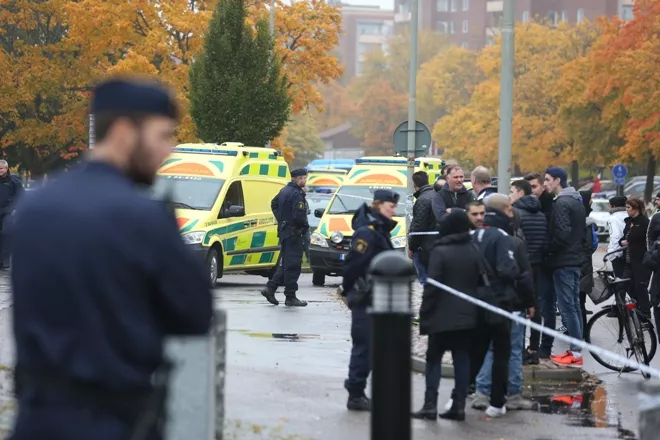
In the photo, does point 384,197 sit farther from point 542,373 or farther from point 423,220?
point 423,220

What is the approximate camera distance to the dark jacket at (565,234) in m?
13.3

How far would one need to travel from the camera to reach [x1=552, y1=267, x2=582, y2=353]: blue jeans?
Result: 13.5 meters

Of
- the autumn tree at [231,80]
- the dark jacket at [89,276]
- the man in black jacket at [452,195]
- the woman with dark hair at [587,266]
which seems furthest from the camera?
the autumn tree at [231,80]

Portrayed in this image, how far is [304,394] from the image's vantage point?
10.9 metres

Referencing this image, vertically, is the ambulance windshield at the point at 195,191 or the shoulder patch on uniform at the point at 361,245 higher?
the shoulder patch on uniform at the point at 361,245

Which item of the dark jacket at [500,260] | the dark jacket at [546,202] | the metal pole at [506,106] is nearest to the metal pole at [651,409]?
the dark jacket at [500,260]

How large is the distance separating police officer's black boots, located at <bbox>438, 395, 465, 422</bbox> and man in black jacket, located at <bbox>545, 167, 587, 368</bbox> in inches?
131

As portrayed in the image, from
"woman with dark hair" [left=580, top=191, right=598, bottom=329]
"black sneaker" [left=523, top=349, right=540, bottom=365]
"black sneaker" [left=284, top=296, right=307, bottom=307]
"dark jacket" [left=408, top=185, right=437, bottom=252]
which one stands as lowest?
"black sneaker" [left=284, top=296, right=307, bottom=307]

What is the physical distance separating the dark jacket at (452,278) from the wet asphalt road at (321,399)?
0.76m

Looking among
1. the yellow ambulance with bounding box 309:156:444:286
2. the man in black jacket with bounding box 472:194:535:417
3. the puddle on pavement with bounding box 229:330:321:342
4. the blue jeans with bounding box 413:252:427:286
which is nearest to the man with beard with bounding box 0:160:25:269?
the yellow ambulance with bounding box 309:156:444:286

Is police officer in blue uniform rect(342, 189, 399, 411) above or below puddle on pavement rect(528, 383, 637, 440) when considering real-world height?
above

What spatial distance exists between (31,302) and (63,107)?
39.0 metres

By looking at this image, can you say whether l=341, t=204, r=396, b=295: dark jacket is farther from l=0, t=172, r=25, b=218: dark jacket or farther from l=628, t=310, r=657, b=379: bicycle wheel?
l=0, t=172, r=25, b=218: dark jacket

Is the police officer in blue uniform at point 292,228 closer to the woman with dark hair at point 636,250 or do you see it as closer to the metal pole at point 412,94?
the woman with dark hair at point 636,250
